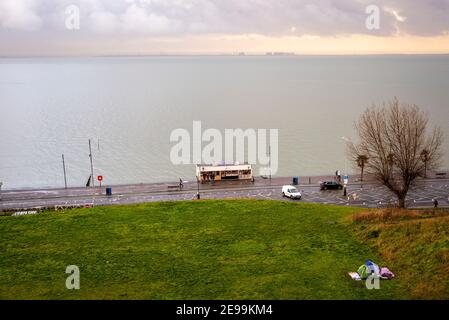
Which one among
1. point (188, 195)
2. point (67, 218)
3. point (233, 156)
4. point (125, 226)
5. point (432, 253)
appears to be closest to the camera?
point (432, 253)

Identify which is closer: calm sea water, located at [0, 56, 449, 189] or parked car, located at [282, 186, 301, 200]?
parked car, located at [282, 186, 301, 200]

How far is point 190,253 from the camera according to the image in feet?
93.0

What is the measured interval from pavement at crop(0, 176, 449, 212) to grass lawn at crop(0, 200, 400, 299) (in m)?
15.3

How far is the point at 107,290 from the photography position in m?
23.6

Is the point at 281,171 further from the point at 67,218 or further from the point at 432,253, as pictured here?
the point at 432,253

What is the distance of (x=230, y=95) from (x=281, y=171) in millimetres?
122115

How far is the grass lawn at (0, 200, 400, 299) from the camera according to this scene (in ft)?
76.9

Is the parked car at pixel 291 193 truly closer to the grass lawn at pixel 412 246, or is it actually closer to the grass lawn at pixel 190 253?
the grass lawn at pixel 190 253

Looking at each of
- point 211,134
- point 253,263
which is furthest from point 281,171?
point 253,263

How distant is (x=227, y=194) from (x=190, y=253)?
28200mm

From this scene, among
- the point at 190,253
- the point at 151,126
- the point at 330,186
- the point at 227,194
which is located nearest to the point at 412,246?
the point at 190,253

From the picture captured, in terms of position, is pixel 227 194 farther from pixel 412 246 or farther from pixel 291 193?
pixel 412 246

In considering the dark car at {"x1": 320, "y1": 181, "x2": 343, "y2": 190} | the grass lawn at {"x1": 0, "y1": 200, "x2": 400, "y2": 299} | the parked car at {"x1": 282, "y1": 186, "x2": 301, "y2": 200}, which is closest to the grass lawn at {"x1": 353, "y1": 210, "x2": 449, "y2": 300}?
the grass lawn at {"x1": 0, "y1": 200, "x2": 400, "y2": 299}

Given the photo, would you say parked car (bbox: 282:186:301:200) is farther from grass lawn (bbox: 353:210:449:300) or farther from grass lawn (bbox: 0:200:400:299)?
grass lawn (bbox: 353:210:449:300)
